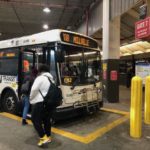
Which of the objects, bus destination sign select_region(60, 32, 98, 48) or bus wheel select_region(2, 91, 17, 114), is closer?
bus destination sign select_region(60, 32, 98, 48)

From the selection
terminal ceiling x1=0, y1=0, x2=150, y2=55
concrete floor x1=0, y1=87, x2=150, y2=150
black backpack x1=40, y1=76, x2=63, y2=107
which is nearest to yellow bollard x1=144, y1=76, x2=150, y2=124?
concrete floor x1=0, y1=87, x2=150, y2=150

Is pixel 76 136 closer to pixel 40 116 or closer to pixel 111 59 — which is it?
pixel 40 116

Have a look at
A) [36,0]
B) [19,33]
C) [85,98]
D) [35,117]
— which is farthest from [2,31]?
[35,117]

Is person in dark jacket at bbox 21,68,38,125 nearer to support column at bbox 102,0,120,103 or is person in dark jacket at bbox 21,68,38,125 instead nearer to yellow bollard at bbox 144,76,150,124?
yellow bollard at bbox 144,76,150,124

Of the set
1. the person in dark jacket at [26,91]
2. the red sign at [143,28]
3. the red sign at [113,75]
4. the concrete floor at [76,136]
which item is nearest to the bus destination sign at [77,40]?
the person in dark jacket at [26,91]

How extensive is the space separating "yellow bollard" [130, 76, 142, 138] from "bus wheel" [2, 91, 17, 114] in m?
3.62

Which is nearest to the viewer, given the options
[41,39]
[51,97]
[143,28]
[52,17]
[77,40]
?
→ [51,97]

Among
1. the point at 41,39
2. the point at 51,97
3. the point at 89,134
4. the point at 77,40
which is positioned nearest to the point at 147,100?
the point at 89,134

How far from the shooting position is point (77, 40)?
6133 millimetres

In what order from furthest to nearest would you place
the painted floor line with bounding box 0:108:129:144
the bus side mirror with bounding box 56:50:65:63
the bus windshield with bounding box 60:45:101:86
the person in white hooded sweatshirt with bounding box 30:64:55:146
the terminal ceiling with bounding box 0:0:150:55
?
the terminal ceiling with bounding box 0:0:150:55
the bus windshield with bounding box 60:45:101:86
the bus side mirror with bounding box 56:50:65:63
the painted floor line with bounding box 0:108:129:144
the person in white hooded sweatshirt with bounding box 30:64:55:146

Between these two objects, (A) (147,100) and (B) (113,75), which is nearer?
(A) (147,100)

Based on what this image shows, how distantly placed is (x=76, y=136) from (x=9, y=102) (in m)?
2.98

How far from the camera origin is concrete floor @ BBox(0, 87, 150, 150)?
4.44m

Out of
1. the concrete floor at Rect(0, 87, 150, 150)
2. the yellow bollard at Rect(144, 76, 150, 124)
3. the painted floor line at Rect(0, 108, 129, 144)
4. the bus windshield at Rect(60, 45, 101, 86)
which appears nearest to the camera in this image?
the concrete floor at Rect(0, 87, 150, 150)
